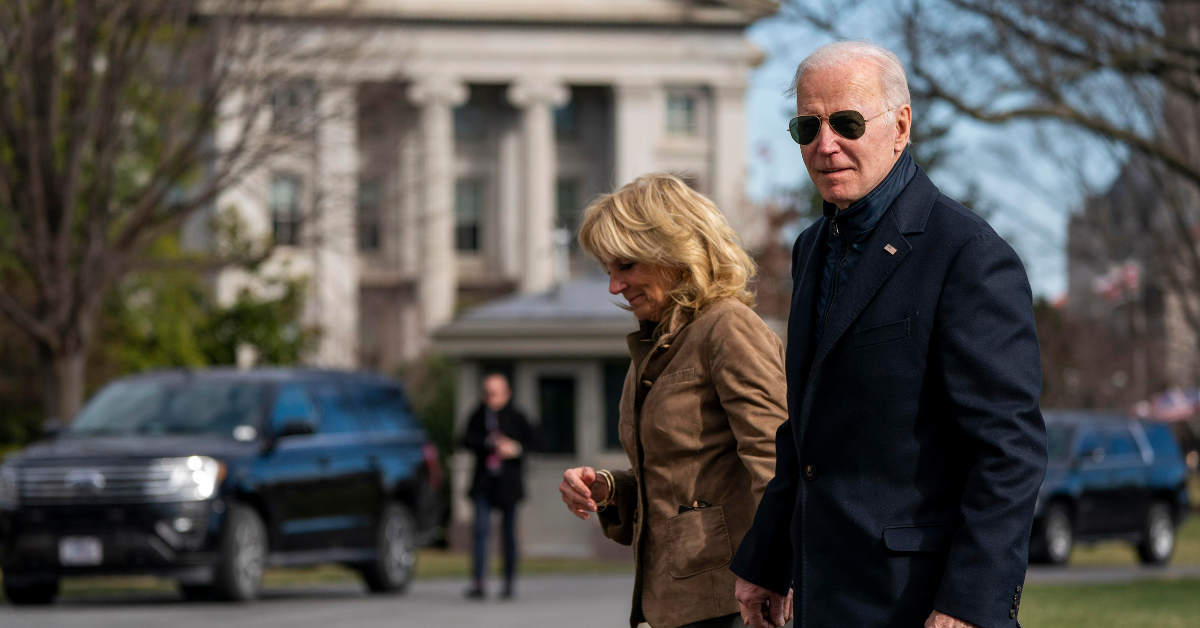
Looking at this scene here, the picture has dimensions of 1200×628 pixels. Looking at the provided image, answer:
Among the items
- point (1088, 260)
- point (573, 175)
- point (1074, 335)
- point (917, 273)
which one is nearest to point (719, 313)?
point (917, 273)

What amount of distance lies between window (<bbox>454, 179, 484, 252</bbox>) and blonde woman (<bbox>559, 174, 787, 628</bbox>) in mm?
65619

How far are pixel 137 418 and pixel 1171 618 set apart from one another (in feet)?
28.5

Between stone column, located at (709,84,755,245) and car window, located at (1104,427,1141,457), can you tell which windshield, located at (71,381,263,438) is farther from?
stone column, located at (709,84,755,245)

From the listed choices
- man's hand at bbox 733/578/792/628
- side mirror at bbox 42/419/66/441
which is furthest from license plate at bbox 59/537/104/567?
man's hand at bbox 733/578/792/628

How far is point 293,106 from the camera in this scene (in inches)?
795

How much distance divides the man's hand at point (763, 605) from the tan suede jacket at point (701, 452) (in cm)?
27

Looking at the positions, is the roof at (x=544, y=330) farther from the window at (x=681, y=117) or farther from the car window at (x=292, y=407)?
the window at (x=681, y=117)

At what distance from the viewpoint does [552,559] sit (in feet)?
80.0

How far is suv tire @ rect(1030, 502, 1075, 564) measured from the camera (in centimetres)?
2334

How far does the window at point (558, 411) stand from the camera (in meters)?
24.2

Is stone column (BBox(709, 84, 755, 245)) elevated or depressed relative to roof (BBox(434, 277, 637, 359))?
elevated

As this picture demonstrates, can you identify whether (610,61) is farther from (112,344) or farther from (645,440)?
(645,440)

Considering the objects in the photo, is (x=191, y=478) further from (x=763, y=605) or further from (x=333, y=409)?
(x=763, y=605)

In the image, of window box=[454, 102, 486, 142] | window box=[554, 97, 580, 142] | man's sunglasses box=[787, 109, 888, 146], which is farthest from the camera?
window box=[554, 97, 580, 142]
